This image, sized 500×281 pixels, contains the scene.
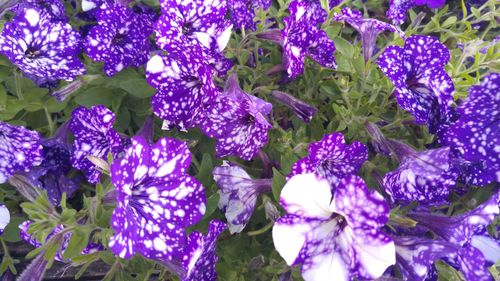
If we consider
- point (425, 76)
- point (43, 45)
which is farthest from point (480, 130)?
point (43, 45)

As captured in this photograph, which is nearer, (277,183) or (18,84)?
(277,183)

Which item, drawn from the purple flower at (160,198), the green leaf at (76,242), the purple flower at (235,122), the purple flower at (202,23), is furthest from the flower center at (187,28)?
the green leaf at (76,242)

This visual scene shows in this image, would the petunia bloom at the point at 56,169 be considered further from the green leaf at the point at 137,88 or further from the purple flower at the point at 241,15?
the purple flower at the point at 241,15

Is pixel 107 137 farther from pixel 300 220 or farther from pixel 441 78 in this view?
pixel 441 78

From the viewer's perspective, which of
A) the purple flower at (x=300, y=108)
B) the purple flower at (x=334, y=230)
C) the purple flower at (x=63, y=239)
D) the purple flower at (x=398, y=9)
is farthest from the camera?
the purple flower at (x=398, y=9)

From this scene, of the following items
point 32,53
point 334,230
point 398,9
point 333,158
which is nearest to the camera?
point 334,230

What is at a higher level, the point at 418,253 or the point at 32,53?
the point at 32,53

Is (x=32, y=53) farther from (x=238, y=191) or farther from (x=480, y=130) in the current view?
(x=480, y=130)

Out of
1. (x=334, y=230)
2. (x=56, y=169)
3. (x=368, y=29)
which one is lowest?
(x=56, y=169)
